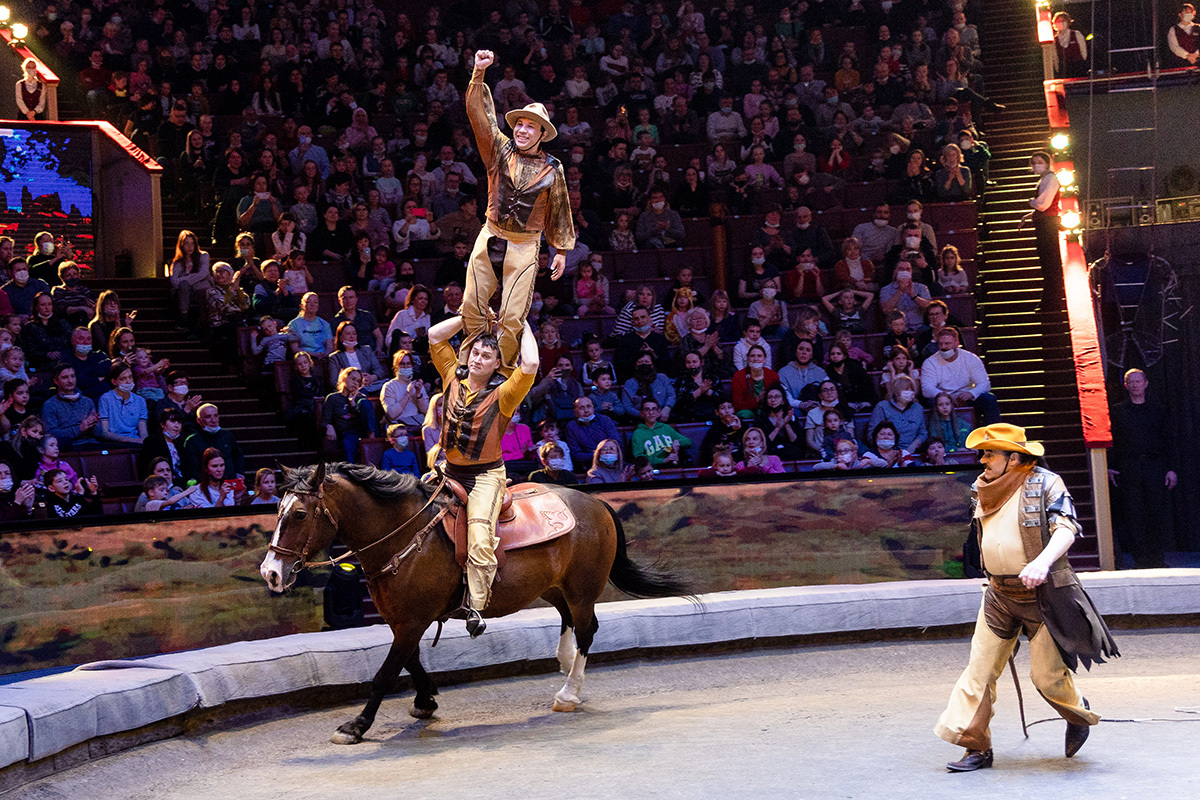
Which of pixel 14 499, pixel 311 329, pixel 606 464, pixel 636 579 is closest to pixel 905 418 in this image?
pixel 606 464

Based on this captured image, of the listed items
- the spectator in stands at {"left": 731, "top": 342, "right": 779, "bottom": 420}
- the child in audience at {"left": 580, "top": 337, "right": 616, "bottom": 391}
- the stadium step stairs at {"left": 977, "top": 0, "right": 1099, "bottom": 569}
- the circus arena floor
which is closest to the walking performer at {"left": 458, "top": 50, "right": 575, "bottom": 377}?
the circus arena floor

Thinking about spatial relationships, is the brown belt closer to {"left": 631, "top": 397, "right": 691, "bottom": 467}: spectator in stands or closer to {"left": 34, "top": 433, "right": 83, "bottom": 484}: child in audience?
{"left": 631, "top": 397, "right": 691, "bottom": 467}: spectator in stands

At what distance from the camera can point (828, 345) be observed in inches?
556

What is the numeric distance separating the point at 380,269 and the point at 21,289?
12.0ft

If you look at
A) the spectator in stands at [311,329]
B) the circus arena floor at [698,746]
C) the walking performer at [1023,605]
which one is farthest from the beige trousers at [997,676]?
the spectator in stands at [311,329]

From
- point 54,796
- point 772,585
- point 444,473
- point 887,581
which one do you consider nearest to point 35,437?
point 444,473

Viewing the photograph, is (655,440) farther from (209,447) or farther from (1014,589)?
(1014,589)

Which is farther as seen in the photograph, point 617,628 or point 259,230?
point 259,230

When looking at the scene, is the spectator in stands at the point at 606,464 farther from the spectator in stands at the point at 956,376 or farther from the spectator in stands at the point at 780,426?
the spectator in stands at the point at 956,376

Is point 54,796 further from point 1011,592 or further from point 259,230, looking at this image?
point 259,230

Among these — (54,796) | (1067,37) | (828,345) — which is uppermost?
(1067,37)

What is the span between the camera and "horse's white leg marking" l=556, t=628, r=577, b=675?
8594 mm

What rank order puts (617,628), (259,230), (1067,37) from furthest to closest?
(1067,37)
(259,230)
(617,628)

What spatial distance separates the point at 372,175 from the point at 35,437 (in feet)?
22.6
